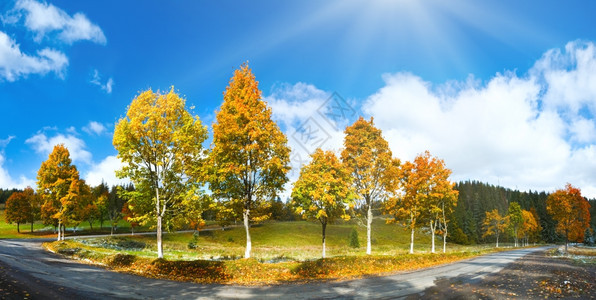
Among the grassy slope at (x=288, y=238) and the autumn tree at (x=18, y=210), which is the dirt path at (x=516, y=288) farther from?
the autumn tree at (x=18, y=210)

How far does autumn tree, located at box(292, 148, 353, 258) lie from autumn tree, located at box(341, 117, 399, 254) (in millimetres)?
1175

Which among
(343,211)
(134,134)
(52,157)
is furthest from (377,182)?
(52,157)

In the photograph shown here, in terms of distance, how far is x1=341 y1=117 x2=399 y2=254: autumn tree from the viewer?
86.0ft

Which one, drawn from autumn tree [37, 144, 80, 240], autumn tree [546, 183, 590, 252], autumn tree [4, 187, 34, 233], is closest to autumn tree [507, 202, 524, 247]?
autumn tree [546, 183, 590, 252]

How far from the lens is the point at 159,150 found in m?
20.8

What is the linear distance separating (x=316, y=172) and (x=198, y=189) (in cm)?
1269

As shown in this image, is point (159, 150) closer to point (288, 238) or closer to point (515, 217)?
point (288, 238)

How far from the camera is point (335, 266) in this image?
1817 cm

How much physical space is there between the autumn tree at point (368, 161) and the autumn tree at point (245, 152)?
910 cm

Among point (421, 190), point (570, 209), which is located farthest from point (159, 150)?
point (570, 209)

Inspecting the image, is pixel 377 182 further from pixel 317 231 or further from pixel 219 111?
pixel 317 231

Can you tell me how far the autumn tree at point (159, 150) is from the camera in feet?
65.6

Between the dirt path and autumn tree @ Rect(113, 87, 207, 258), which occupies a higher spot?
Answer: autumn tree @ Rect(113, 87, 207, 258)

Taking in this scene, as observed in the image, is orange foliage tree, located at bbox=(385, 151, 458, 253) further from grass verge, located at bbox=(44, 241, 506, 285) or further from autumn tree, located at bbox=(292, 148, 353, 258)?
grass verge, located at bbox=(44, 241, 506, 285)
